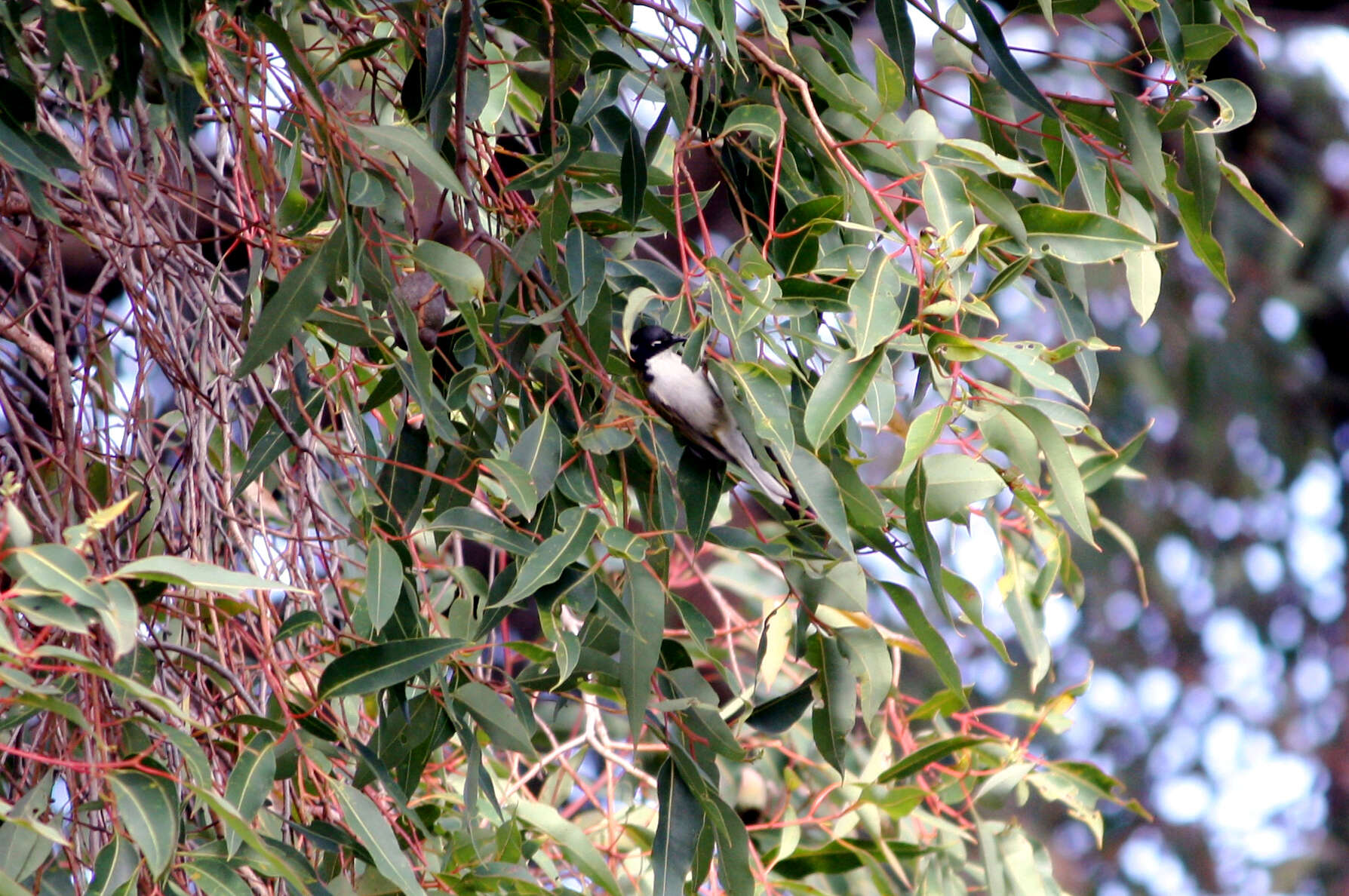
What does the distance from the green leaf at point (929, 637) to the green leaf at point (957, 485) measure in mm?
102

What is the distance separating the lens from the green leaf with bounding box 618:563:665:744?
1.38m

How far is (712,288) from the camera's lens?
138 cm

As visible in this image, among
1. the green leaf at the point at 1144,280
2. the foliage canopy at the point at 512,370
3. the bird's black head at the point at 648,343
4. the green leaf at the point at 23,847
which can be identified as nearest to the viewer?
the green leaf at the point at 23,847

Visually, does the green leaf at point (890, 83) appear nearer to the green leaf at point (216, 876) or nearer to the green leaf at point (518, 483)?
the green leaf at point (518, 483)

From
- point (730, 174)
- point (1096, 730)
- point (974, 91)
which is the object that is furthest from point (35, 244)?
point (1096, 730)

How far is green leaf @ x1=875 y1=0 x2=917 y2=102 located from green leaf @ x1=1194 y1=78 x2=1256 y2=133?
1.02 ft

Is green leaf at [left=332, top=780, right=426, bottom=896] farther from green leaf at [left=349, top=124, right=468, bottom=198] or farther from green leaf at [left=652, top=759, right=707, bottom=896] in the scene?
Answer: green leaf at [left=349, top=124, right=468, bottom=198]

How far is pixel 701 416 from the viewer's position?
189 centimetres

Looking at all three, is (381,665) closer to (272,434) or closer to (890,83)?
(272,434)

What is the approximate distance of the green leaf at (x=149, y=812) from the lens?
1079 millimetres

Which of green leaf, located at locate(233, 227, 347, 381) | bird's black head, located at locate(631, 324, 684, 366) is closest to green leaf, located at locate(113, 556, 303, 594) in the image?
green leaf, located at locate(233, 227, 347, 381)

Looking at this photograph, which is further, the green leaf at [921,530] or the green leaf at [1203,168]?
the green leaf at [1203,168]

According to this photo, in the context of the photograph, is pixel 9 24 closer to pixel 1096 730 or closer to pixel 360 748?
pixel 360 748

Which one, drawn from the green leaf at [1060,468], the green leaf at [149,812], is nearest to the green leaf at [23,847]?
the green leaf at [149,812]
